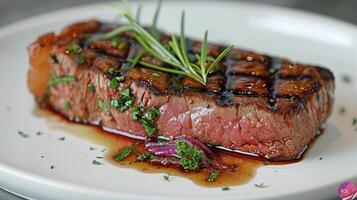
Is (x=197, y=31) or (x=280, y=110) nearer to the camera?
(x=280, y=110)

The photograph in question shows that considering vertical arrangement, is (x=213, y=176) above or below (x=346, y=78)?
below

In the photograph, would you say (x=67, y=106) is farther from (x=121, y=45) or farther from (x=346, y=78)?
(x=346, y=78)

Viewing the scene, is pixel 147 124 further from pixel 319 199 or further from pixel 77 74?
pixel 319 199

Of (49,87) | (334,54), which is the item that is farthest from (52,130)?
(334,54)

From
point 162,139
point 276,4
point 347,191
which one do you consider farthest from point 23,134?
point 276,4

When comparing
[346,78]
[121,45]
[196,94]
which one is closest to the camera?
[196,94]

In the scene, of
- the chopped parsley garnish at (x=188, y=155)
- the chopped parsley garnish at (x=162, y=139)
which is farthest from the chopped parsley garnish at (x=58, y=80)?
the chopped parsley garnish at (x=188, y=155)
